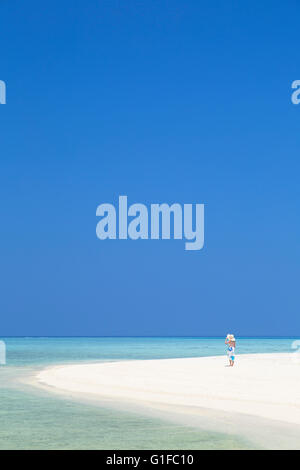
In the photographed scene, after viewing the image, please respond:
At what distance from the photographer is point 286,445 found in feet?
46.6

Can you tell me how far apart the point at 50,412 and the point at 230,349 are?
18.2m

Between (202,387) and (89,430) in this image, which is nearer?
(89,430)

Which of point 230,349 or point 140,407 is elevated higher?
point 230,349

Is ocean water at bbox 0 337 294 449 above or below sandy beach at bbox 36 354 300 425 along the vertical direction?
below

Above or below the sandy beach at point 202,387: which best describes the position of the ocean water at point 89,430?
below

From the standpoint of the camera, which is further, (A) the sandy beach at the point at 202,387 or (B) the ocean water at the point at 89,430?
(A) the sandy beach at the point at 202,387

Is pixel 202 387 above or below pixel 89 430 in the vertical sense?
above

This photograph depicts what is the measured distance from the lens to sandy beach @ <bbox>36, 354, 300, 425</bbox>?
1994 cm

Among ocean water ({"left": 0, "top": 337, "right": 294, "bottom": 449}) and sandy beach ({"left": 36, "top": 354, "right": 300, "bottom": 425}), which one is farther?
sandy beach ({"left": 36, "top": 354, "right": 300, "bottom": 425})

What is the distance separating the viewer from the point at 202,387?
83.6 feet

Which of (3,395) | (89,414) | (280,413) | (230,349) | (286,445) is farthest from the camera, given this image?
(230,349)

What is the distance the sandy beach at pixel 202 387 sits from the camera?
785 inches

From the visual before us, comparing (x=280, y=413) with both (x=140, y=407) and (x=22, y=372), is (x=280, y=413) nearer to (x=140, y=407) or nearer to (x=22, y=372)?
(x=140, y=407)
